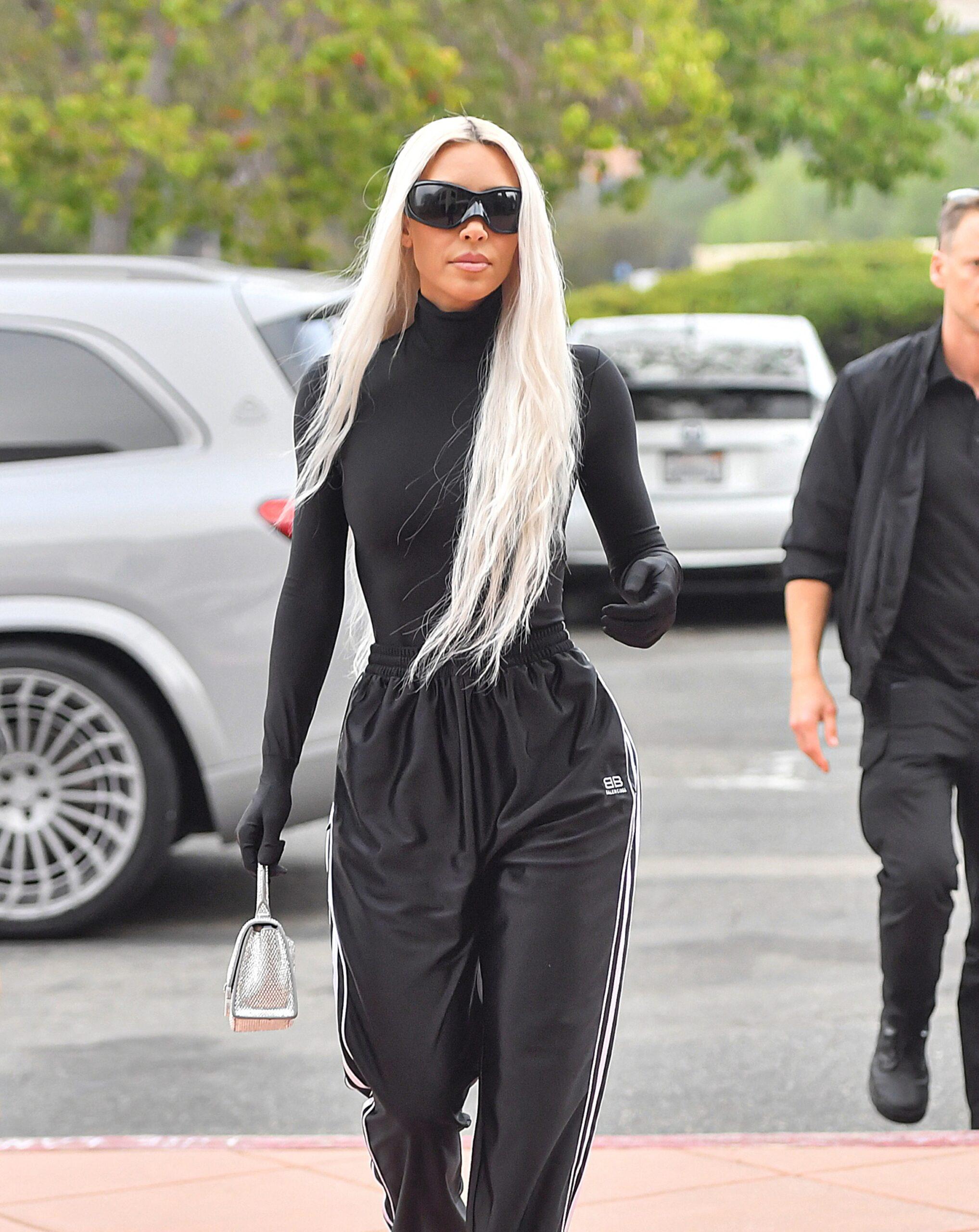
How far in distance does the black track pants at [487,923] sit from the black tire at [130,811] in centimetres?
322

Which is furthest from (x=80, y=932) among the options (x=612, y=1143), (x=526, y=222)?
(x=526, y=222)

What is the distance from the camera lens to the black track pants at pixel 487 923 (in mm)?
3021

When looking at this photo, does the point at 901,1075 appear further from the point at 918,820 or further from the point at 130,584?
the point at 130,584

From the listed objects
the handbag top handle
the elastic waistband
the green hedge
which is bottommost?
the green hedge

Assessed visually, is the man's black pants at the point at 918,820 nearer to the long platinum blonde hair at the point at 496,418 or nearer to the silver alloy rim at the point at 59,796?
the long platinum blonde hair at the point at 496,418

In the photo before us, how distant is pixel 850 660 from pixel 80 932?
288cm

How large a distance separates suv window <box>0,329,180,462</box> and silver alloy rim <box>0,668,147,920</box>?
679mm

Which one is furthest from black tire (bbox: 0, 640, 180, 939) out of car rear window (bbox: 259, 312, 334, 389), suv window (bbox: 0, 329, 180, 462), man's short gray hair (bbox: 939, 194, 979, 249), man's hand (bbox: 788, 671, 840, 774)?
man's short gray hair (bbox: 939, 194, 979, 249)

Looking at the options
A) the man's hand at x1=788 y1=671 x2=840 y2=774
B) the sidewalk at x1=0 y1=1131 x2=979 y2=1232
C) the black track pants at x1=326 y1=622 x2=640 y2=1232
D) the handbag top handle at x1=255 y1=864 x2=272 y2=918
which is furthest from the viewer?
the man's hand at x1=788 y1=671 x2=840 y2=774

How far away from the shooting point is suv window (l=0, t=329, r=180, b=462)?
21.0ft

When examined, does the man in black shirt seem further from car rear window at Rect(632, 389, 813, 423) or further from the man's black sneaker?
car rear window at Rect(632, 389, 813, 423)

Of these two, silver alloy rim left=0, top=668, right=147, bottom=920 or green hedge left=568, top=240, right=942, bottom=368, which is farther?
green hedge left=568, top=240, right=942, bottom=368

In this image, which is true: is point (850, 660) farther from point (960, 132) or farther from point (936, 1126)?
point (960, 132)

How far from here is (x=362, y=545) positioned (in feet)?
10.4
